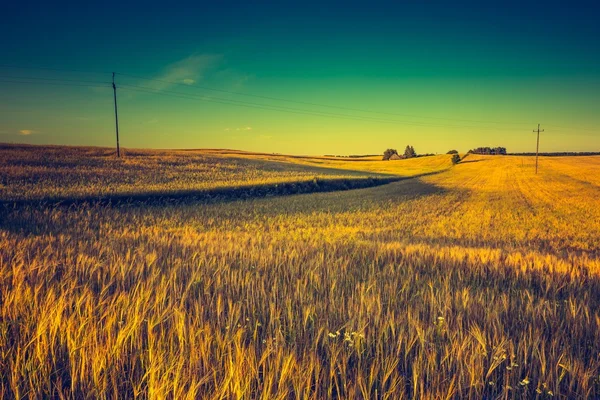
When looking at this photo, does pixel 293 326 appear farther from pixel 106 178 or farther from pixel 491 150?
pixel 491 150

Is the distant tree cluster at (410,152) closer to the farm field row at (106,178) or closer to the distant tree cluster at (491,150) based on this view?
the distant tree cluster at (491,150)

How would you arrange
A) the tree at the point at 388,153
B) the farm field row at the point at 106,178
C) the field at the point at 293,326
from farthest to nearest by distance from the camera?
the tree at the point at 388,153, the farm field row at the point at 106,178, the field at the point at 293,326

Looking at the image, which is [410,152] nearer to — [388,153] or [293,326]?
[388,153]

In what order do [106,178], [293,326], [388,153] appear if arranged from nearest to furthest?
[293,326] < [106,178] < [388,153]

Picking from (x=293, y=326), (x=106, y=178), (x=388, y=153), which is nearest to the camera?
(x=293, y=326)

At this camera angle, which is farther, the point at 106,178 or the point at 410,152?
the point at 410,152


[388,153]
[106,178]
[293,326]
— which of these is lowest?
[293,326]

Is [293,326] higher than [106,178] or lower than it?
lower

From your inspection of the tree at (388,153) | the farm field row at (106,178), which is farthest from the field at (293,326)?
the tree at (388,153)

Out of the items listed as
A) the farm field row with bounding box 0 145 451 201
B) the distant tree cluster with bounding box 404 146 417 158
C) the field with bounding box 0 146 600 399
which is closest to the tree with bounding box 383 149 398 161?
the distant tree cluster with bounding box 404 146 417 158

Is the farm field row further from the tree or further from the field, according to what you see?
the tree

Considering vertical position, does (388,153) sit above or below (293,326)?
above

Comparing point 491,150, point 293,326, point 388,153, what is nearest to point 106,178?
point 293,326

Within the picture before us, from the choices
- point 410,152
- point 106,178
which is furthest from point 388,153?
point 106,178
